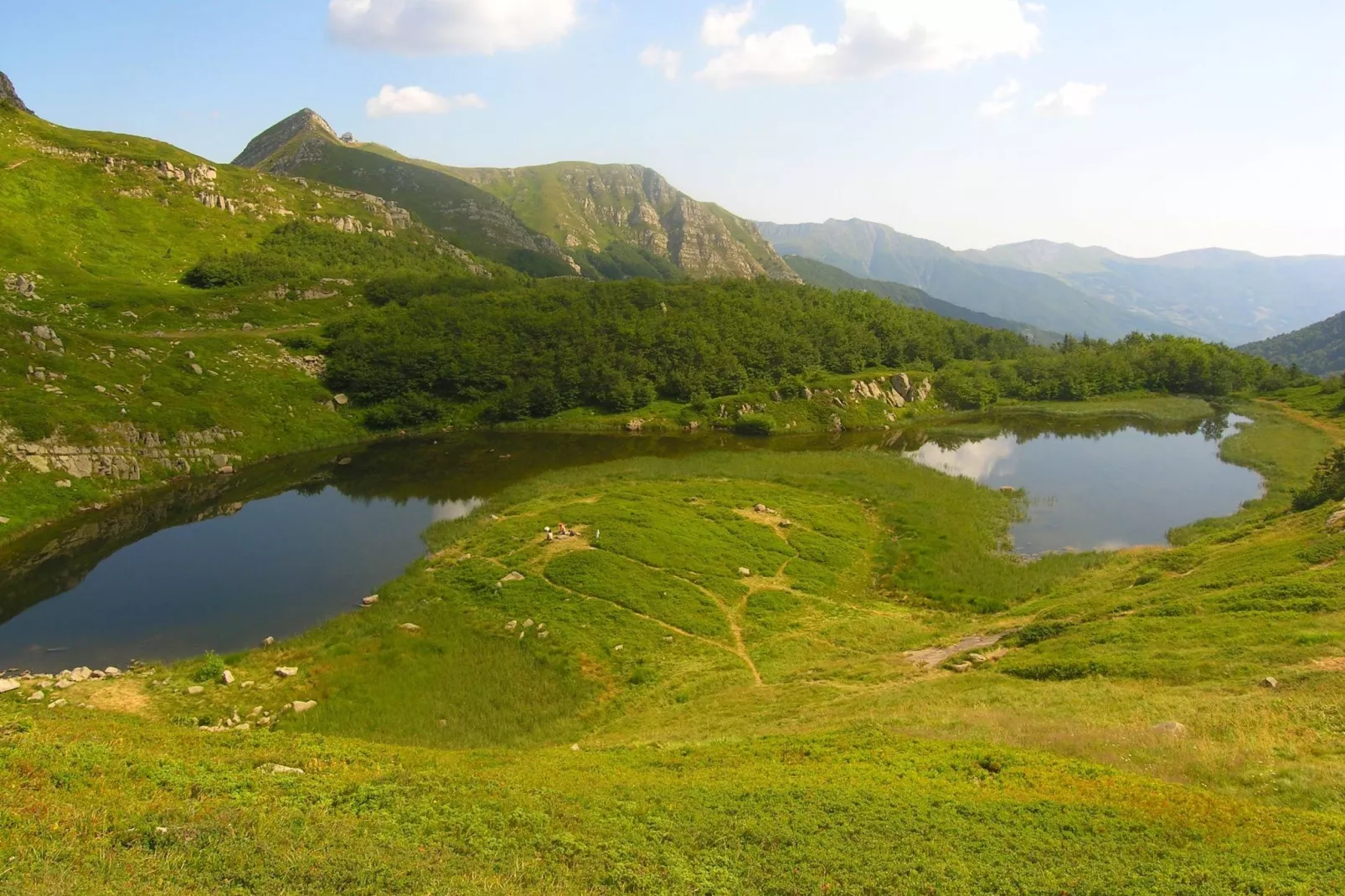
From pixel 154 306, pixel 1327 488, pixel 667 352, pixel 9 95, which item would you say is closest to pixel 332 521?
pixel 154 306

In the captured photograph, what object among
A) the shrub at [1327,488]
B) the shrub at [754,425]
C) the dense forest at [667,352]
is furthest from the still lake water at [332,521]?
the dense forest at [667,352]

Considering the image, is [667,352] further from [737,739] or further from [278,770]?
[278,770]

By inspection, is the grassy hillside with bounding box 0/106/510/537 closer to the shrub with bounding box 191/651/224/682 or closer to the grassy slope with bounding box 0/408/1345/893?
the shrub with bounding box 191/651/224/682

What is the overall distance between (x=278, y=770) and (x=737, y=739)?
Result: 13312mm

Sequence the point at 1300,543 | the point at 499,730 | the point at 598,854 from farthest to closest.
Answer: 1. the point at 1300,543
2. the point at 499,730
3. the point at 598,854

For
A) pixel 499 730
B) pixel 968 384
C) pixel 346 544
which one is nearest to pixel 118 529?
pixel 346 544

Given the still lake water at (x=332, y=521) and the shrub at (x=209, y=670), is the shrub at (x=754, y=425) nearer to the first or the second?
the still lake water at (x=332, y=521)

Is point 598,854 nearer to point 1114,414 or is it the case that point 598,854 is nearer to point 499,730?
point 499,730

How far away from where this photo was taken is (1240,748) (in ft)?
52.0

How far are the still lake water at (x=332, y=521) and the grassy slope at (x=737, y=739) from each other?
7.14 m

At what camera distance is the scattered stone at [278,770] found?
1636cm

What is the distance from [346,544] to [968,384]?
120 m

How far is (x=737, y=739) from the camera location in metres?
21.2

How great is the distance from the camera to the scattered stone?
53.7 ft
